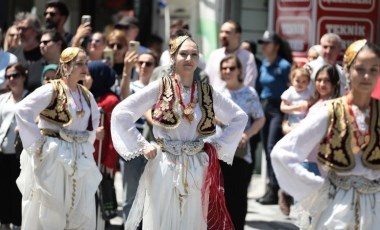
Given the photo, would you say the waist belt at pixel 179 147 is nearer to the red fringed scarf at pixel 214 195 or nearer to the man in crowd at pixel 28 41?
the red fringed scarf at pixel 214 195

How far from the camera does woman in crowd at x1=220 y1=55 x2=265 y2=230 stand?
31.7 ft

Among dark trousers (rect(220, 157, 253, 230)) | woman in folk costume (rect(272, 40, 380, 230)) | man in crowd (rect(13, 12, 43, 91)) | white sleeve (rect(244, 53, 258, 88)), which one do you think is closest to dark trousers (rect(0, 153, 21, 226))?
man in crowd (rect(13, 12, 43, 91))

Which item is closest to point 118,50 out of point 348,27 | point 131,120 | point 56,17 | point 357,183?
point 56,17

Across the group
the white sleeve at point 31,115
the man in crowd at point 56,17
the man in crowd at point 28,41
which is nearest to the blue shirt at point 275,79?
the man in crowd at point 56,17

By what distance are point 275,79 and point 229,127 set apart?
4.12m

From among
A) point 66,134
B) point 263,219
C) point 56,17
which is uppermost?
point 56,17

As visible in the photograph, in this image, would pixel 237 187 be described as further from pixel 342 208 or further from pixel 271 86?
pixel 342 208

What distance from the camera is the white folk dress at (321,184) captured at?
5.88 m

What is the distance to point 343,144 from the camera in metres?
5.90

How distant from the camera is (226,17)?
48.5ft

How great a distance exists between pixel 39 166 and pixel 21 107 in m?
0.54

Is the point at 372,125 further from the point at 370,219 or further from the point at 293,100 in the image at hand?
the point at 293,100

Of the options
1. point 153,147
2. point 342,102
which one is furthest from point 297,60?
point 342,102

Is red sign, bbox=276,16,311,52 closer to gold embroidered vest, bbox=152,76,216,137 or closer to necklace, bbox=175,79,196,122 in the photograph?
gold embroidered vest, bbox=152,76,216,137
